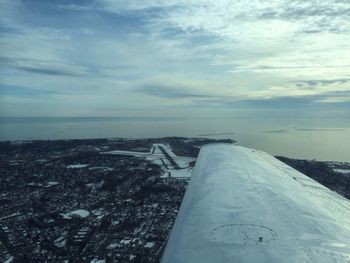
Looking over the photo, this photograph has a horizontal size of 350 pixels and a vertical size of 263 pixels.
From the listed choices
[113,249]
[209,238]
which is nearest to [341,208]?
[209,238]

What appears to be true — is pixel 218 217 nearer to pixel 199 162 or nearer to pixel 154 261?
pixel 199 162

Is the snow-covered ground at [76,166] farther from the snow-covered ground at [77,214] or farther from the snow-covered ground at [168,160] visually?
the snow-covered ground at [77,214]

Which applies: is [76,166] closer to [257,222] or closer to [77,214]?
[77,214]

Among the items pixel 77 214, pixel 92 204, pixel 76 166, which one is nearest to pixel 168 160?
pixel 76 166

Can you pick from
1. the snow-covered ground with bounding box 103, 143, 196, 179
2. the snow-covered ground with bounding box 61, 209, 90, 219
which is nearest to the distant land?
the snow-covered ground with bounding box 61, 209, 90, 219

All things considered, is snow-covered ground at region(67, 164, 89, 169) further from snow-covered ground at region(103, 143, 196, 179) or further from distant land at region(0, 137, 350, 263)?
snow-covered ground at region(103, 143, 196, 179)
